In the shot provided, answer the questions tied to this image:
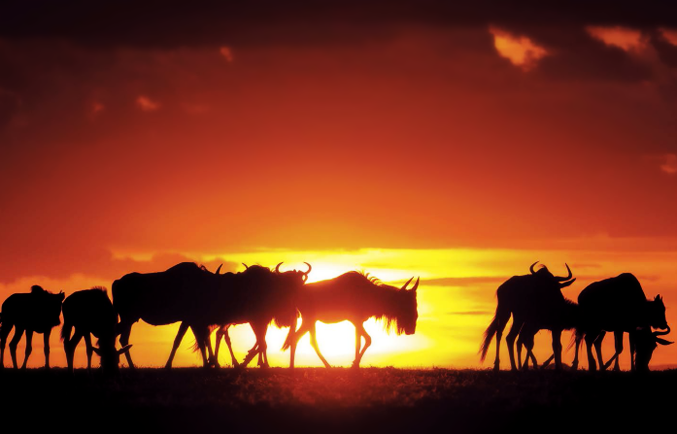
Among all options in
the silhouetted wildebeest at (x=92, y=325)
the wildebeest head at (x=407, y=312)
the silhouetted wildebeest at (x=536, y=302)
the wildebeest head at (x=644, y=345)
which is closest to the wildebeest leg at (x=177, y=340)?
the silhouetted wildebeest at (x=92, y=325)

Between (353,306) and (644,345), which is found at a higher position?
(353,306)

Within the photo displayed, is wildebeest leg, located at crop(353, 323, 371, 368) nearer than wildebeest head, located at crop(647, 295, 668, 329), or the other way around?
wildebeest leg, located at crop(353, 323, 371, 368)

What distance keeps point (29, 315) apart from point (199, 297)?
7.19 meters

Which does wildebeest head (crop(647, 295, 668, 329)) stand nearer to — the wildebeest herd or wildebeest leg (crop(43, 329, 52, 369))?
the wildebeest herd

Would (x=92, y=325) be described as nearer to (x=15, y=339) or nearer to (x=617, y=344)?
(x=15, y=339)

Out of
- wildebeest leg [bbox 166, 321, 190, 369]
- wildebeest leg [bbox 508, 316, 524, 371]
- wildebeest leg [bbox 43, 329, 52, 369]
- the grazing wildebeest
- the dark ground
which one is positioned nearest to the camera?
the dark ground

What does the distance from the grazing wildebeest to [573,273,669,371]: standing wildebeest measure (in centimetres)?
669

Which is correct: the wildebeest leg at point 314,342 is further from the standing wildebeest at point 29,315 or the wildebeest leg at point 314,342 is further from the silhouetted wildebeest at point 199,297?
the standing wildebeest at point 29,315

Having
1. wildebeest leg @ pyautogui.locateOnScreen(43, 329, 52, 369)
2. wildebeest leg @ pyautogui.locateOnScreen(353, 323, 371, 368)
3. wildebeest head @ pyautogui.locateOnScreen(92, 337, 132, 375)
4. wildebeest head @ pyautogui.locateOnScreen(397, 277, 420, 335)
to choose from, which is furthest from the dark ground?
wildebeest leg @ pyautogui.locateOnScreen(43, 329, 52, 369)

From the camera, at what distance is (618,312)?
30.3 meters

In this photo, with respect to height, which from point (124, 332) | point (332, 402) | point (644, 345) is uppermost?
point (124, 332)

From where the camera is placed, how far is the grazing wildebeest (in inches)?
1095

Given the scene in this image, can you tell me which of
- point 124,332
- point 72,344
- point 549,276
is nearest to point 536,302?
point 549,276

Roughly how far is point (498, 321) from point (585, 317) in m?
Result: 3.63
